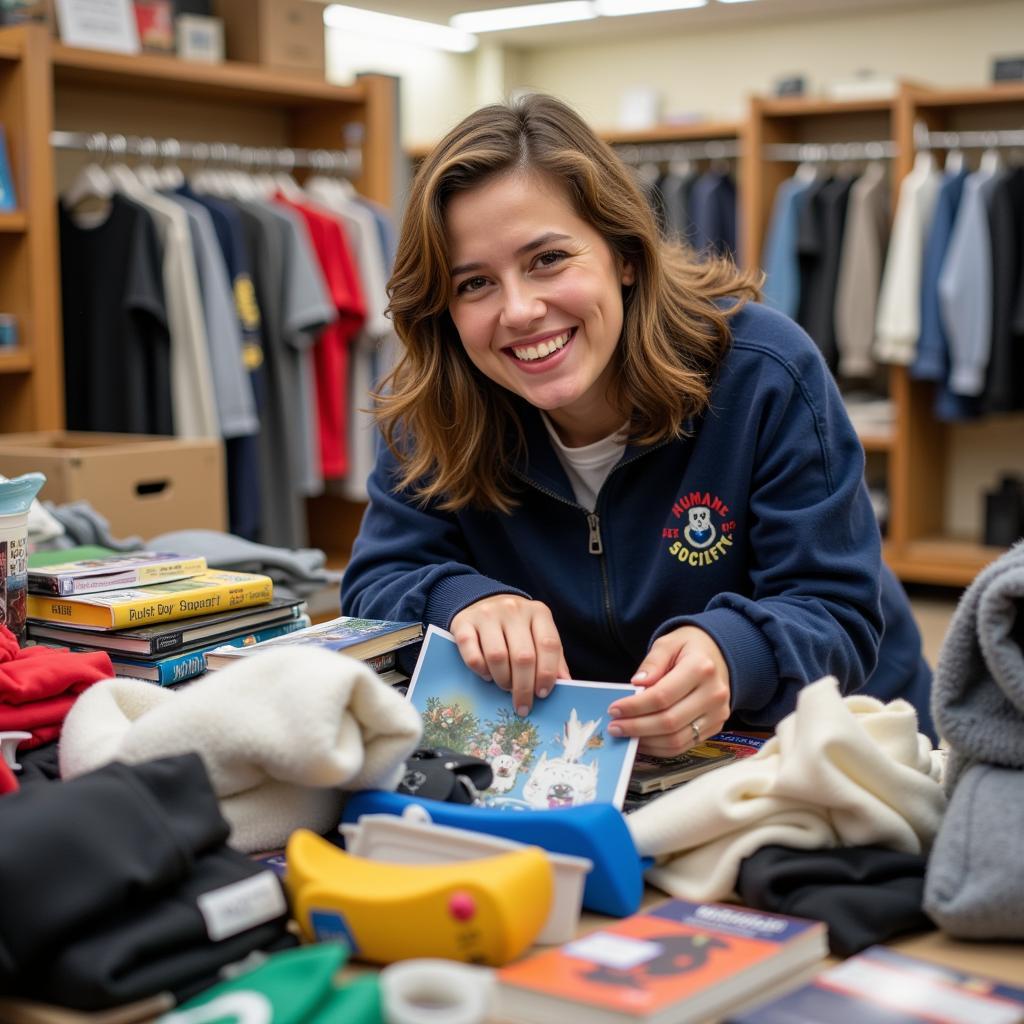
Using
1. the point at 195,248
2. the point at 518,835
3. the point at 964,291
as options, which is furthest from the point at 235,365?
the point at 518,835

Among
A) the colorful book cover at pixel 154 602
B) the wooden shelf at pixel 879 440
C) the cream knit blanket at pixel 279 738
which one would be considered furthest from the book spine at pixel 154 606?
the wooden shelf at pixel 879 440

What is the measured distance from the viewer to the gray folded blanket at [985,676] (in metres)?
1.03

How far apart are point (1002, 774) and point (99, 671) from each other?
85 cm

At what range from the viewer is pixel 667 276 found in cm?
177

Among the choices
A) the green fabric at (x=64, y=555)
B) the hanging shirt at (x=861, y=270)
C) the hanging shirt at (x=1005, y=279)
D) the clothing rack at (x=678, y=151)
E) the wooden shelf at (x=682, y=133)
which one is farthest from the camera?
the clothing rack at (x=678, y=151)

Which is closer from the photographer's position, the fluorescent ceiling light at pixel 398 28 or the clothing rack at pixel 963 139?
the clothing rack at pixel 963 139

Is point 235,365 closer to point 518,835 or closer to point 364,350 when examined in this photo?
point 364,350

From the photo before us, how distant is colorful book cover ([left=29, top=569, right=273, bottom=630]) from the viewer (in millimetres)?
1527

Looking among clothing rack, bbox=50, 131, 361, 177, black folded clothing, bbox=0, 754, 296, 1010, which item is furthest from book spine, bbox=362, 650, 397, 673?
clothing rack, bbox=50, 131, 361, 177

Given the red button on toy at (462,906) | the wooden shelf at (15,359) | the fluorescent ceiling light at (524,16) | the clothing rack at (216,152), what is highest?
the fluorescent ceiling light at (524,16)

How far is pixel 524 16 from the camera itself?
23.7ft

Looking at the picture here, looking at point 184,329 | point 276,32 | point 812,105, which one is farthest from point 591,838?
point 812,105

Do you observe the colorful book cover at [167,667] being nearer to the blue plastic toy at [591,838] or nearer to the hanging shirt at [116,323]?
the blue plastic toy at [591,838]

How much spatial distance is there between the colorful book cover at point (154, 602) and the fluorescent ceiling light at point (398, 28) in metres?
5.98
